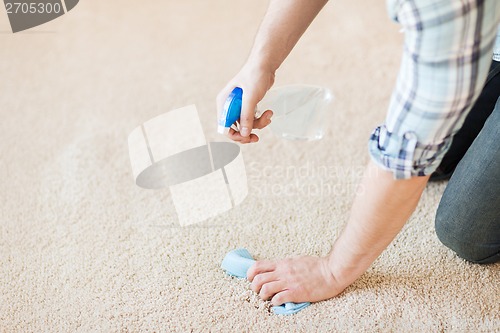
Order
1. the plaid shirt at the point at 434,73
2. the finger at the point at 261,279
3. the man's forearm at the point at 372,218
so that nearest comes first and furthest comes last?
the plaid shirt at the point at 434,73
the man's forearm at the point at 372,218
the finger at the point at 261,279

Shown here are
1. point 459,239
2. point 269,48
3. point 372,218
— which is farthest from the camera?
point 459,239

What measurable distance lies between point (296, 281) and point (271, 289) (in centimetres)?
4

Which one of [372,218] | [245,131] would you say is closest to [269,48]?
[245,131]

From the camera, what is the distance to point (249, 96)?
2.89 ft

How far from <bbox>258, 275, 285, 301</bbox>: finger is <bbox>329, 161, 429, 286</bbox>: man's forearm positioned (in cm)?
9

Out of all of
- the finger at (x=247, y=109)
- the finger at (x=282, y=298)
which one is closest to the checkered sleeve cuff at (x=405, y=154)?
the finger at (x=247, y=109)

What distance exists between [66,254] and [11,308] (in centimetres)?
14

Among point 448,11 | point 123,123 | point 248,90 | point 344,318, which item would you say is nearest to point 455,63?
point 448,11

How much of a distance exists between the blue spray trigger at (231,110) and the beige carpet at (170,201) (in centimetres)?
30

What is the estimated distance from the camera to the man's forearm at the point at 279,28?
0.91 metres

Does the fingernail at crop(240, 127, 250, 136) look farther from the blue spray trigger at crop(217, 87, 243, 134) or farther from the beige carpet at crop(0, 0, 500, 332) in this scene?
the beige carpet at crop(0, 0, 500, 332)

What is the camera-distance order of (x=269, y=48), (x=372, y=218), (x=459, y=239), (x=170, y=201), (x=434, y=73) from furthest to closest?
(x=170, y=201) < (x=459, y=239) < (x=269, y=48) < (x=372, y=218) < (x=434, y=73)

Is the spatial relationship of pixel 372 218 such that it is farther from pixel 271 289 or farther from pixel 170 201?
pixel 170 201

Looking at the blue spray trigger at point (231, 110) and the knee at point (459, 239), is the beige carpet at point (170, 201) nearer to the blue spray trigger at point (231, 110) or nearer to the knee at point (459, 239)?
the knee at point (459, 239)
